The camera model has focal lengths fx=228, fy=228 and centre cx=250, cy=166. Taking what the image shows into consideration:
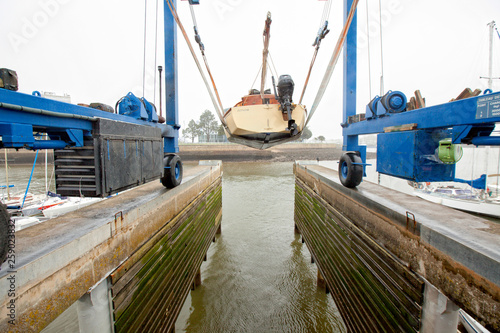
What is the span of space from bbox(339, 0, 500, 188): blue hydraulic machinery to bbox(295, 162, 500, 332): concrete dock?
1.96ft

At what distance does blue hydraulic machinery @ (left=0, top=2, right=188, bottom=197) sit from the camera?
2342 mm

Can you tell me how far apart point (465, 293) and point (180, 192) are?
4939mm

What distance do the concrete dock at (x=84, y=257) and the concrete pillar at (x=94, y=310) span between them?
0.04 ft

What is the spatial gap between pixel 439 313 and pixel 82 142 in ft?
15.3

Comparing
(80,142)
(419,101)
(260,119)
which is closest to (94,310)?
(80,142)

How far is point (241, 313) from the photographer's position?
5.97 m

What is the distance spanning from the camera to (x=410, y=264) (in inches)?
115

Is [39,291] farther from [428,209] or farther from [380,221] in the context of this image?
[428,209]

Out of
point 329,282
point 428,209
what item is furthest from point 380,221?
point 329,282

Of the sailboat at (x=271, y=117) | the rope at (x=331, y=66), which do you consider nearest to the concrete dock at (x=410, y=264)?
the sailboat at (x=271, y=117)

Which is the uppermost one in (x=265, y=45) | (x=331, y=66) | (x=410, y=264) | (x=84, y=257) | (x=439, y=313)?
(x=265, y=45)

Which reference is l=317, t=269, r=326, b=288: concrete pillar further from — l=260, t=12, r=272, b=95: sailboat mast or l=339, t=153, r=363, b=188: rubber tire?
l=260, t=12, r=272, b=95: sailboat mast

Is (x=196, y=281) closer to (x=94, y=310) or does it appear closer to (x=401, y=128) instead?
(x=94, y=310)

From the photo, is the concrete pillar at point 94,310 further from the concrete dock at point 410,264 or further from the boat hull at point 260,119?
the boat hull at point 260,119
